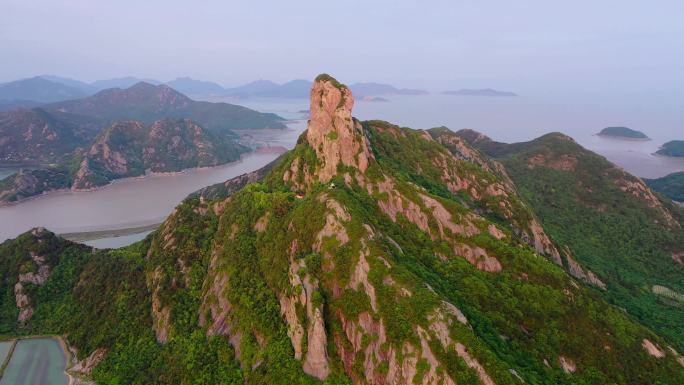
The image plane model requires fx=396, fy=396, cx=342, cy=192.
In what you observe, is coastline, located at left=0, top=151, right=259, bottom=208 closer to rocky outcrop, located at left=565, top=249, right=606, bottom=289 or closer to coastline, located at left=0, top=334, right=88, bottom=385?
coastline, located at left=0, top=334, right=88, bottom=385

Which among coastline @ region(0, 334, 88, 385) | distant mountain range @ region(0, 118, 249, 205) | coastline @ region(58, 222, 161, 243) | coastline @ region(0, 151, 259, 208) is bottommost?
coastline @ region(58, 222, 161, 243)

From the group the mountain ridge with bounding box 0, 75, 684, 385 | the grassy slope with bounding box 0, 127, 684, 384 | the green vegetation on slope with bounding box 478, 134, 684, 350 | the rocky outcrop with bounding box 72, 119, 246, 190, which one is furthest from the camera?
the rocky outcrop with bounding box 72, 119, 246, 190

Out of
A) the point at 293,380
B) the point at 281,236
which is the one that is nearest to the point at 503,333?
the point at 293,380

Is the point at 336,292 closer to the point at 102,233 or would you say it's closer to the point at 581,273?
the point at 581,273

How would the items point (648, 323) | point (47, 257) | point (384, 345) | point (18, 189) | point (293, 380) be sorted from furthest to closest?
point (18, 189) < point (47, 257) < point (648, 323) < point (293, 380) < point (384, 345)

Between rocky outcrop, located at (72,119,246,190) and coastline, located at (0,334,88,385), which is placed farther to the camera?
rocky outcrop, located at (72,119,246,190)

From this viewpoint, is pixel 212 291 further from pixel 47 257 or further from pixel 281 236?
pixel 47 257

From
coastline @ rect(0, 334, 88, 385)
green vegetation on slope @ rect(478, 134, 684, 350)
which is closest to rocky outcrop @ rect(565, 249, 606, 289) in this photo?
green vegetation on slope @ rect(478, 134, 684, 350)

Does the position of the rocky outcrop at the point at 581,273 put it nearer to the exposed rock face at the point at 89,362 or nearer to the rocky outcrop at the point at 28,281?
the exposed rock face at the point at 89,362

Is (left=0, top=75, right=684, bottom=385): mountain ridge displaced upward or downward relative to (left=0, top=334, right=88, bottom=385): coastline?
upward
